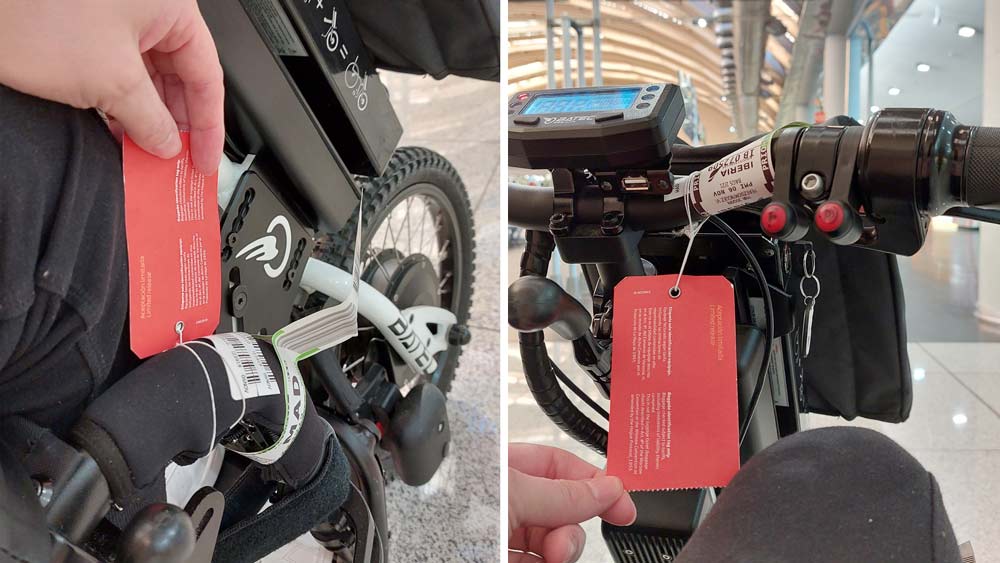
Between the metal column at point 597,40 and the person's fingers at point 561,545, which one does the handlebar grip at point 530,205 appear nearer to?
the person's fingers at point 561,545

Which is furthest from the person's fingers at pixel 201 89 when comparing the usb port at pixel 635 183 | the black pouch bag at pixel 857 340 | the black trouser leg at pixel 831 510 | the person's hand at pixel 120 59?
the black pouch bag at pixel 857 340

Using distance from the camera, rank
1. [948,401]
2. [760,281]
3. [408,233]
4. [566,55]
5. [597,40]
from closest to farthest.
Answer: [760,281]
[948,401]
[408,233]
[597,40]
[566,55]

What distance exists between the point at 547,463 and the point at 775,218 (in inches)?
8.9

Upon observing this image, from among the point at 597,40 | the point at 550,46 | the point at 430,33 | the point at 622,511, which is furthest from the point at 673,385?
the point at 597,40

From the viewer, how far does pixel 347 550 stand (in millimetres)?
729

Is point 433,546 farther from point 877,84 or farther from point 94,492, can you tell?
point 877,84

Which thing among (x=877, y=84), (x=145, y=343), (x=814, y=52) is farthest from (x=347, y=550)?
(x=814, y=52)

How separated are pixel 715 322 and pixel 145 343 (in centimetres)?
37

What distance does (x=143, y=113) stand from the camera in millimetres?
406

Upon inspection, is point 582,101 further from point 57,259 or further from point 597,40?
point 597,40

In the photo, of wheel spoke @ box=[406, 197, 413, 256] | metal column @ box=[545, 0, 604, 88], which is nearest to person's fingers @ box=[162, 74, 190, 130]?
wheel spoke @ box=[406, 197, 413, 256]

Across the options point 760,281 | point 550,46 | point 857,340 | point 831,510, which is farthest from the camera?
point 550,46

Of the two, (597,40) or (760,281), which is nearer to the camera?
(760,281)

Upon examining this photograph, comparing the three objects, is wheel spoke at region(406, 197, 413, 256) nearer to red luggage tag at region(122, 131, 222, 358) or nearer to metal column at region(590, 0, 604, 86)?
red luggage tag at region(122, 131, 222, 358)
